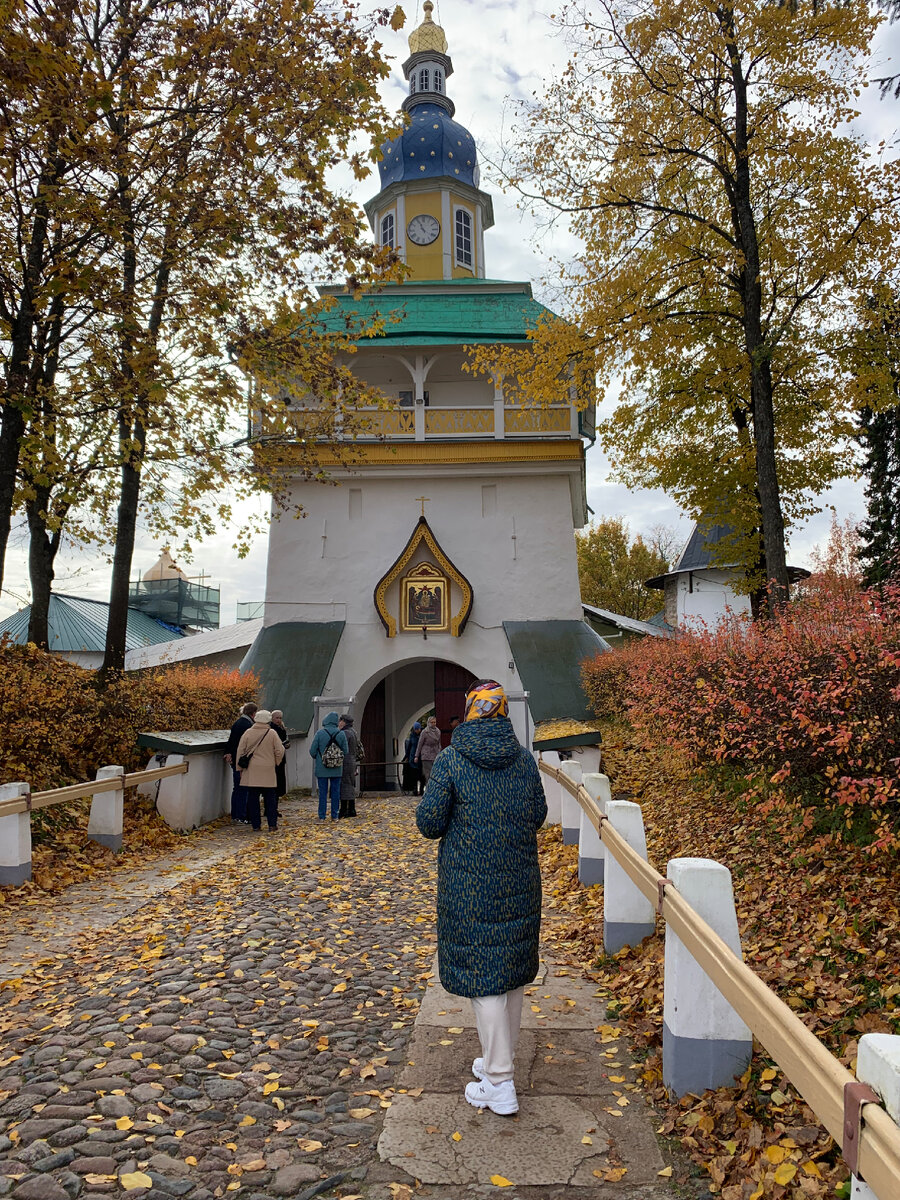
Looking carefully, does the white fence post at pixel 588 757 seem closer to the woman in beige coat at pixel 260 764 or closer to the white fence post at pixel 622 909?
the woman in beige coat at pixel 260 764

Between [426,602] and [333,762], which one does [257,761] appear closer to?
[333,762]

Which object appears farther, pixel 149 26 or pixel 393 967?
pixel 149 26

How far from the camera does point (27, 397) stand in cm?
815

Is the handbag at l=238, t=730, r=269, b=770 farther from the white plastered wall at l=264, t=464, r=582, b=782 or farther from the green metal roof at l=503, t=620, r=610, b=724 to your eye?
the white plastered wall at l=264, t=464, r=582, b=782

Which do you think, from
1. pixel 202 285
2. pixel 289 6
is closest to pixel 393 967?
pixel 202 285

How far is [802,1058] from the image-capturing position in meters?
2.47

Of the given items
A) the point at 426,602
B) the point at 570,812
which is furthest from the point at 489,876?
the point at 426,602

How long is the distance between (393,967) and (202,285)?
7.58 m

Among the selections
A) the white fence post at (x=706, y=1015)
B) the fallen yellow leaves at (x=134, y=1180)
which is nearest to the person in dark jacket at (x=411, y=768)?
the white fence post at (x=706, y=1015)

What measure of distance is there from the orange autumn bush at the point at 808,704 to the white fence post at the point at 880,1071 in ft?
7.97

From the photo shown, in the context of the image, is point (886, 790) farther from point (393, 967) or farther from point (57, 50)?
point (57, 50)

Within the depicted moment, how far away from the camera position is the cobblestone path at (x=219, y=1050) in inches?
126

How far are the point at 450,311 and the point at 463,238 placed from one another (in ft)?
15.1

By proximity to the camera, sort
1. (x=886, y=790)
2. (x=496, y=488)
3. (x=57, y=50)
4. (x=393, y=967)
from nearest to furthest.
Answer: (x=886, y=790)
(x=393, y=967)
(x=57, y=50)
(x=496, y=488)
